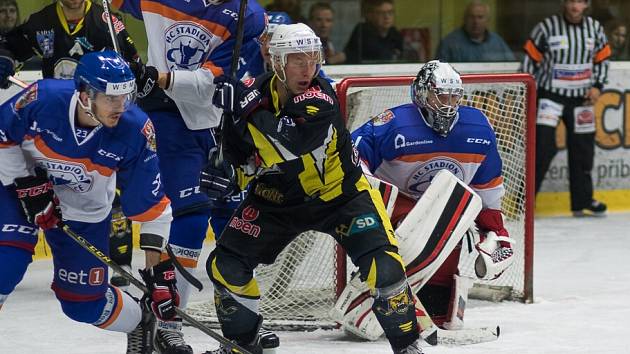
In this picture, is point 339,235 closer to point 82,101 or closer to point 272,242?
point 272,242

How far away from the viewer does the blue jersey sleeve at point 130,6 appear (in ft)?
16.4

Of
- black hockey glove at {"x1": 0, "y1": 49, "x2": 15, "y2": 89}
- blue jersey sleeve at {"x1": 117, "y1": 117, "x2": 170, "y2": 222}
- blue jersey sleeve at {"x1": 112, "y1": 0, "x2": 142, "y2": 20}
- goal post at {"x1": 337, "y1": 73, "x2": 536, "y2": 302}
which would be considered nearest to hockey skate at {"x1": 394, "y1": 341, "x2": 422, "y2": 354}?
blue jersey sleeve at {"x1": 117, "y1": 117, "x2": 170, "y2": 222}

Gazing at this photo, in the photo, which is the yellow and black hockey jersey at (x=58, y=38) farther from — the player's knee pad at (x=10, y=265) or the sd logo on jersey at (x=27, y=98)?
the player's knee pad at (x=10, y=265)

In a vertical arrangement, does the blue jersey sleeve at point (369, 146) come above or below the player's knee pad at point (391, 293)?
above

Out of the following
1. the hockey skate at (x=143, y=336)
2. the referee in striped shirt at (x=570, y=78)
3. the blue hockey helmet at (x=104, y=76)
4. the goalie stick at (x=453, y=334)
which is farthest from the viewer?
the referee in striped shirt at (x=570, y=78)

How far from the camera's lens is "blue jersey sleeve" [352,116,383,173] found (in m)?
5.03

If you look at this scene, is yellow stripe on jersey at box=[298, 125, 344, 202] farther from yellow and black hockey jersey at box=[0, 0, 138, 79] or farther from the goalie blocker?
yellow and black hockey jersey at box=[0, 0, 138, 79]

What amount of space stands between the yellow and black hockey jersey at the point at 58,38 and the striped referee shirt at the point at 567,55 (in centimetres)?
323

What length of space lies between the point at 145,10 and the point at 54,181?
0.95m

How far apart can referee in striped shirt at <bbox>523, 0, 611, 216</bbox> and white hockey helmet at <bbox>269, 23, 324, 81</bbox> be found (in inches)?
155

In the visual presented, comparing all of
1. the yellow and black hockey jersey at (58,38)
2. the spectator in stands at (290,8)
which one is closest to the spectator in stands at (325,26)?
the spectator in stands at (290,8)

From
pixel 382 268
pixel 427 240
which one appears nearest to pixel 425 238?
pixel 427 240

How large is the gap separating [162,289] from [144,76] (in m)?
0.80

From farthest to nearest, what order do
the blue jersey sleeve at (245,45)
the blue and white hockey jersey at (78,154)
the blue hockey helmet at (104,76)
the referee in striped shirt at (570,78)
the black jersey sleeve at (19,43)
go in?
the referee in striped shirt at (570,78) → the black jersey sleeve at (19,43) → the blue jersey sleeve at (245,45) → the blue and white hockey jersey at (78,154) → the blue hockey helmet at (104,76)
